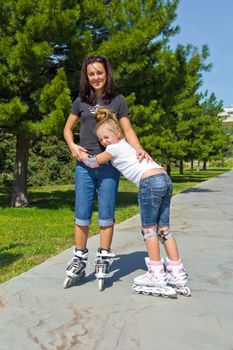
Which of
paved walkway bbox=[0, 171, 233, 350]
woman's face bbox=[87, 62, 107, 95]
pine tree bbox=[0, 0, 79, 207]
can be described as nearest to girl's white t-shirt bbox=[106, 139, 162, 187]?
woman's face bbox=[87, 62, 107, 95]

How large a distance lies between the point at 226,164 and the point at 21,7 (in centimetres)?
5604

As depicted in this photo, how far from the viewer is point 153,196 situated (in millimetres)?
3637

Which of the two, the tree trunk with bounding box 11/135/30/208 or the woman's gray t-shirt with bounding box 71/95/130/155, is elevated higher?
the woman's gray t-shirt with bounding box 71/95/130/155

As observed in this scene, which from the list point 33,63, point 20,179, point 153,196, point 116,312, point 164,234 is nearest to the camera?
point 116,312

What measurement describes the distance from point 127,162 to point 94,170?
1.05 feet

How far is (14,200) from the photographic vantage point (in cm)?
1105

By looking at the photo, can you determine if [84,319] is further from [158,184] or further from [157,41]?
[157,41]

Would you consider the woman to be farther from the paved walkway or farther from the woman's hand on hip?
the paved walkway

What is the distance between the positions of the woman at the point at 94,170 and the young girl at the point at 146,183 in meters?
0.14

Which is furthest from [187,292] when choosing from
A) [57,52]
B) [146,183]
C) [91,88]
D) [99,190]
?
[57,52]

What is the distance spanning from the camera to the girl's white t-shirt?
3633 millimetres

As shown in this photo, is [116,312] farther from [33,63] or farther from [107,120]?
[33,63]

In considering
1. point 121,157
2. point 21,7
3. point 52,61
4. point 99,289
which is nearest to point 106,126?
point 121,157

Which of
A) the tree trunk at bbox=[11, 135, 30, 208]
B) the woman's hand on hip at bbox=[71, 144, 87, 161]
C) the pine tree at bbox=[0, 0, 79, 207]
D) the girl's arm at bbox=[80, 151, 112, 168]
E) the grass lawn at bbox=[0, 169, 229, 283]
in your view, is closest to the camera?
the girl's arm at bbox=[80, 151, 112, 168]
